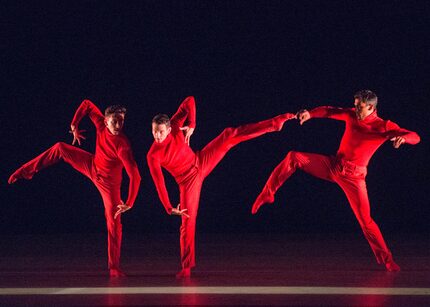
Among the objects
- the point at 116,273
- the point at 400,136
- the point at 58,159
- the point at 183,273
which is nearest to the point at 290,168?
the point at 400,136

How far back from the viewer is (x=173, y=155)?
5969 millimetres

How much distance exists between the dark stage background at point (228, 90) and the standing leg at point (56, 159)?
201 cm

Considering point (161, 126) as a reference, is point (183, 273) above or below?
below

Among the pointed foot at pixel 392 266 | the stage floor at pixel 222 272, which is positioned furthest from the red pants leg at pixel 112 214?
the pointed foot at pixel 392 266

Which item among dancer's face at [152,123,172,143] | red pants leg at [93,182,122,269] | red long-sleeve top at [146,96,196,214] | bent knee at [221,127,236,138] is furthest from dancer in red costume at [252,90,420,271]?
red pants leg at [93,182,122,269]

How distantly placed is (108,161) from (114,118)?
0.32 metres

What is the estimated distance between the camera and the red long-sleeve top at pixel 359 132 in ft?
19.7

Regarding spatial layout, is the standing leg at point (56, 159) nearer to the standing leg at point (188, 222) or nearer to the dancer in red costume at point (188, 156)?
the dancer in red costume at point (188, 156)

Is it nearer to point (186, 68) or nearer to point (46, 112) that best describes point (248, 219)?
point (186, 68)

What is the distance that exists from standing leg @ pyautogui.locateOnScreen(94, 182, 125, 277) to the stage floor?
110mm

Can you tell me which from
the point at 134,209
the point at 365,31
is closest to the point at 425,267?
the point at 365,31

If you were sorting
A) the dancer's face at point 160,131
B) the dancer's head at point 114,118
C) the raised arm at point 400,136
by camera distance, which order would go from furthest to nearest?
the dancer's head at point 114,118 < the dancer's face at point 160,131 < the raised arm at point 400,136

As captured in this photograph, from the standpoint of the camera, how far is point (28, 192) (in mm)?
8367

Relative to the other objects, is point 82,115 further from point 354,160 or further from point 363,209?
point 363,209
